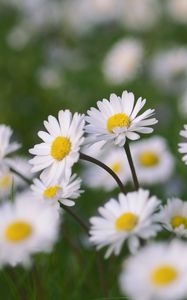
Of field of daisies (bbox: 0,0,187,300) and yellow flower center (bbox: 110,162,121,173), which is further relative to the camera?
yellow flower center (bbox: 110,162,121,173)

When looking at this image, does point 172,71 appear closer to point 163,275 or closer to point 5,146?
point 5,146

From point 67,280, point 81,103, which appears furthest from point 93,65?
point 67,280

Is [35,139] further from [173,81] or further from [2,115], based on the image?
[173,81]

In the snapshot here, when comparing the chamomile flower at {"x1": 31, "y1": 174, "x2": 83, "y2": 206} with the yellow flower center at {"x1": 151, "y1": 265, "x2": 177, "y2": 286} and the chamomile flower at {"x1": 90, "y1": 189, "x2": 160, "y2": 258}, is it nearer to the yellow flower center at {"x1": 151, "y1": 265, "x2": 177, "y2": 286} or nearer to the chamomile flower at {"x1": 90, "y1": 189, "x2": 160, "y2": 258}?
the chamomile flower at {"x1": 90, "y1": 189, "x2": 160, "y2": 258}

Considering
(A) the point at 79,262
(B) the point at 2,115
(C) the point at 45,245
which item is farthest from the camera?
(B) the point at 2,115

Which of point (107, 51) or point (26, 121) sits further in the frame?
point (107, 51)

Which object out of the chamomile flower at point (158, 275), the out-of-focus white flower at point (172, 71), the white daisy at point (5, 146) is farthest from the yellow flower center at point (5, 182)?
the out-of-focus white flower at point (172, 71)

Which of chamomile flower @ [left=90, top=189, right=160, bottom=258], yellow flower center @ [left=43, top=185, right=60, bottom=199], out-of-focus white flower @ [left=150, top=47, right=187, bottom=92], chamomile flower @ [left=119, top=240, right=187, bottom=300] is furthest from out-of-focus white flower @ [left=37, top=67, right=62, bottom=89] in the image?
chamomile flower @ [left=119, top=240, right=187, bottom=300]

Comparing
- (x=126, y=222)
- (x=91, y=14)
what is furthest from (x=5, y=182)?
(x=91, y=14)
